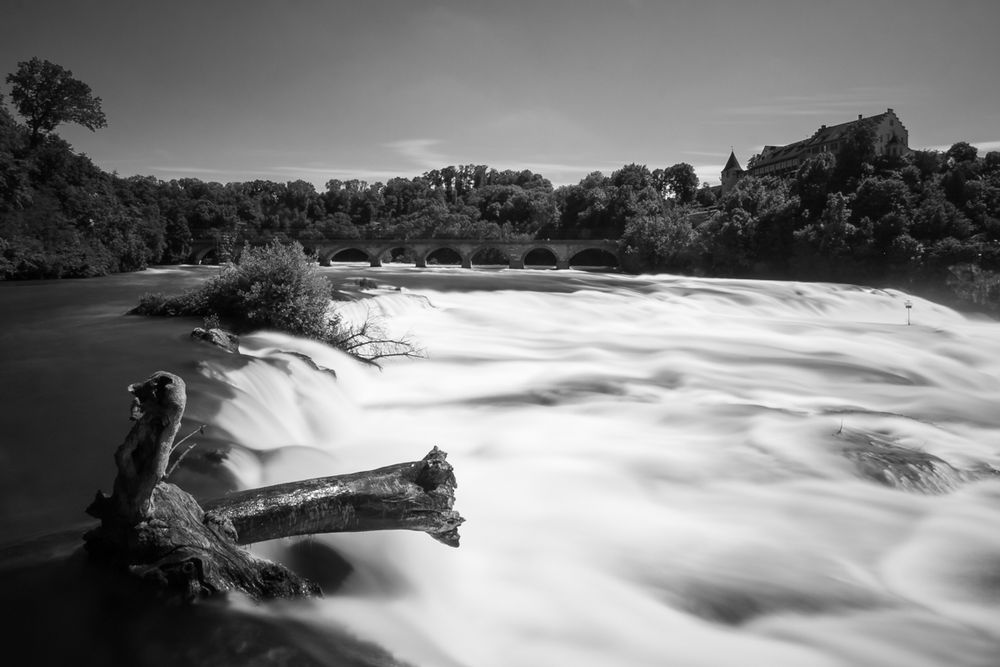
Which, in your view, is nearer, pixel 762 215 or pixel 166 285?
pixel 166 285

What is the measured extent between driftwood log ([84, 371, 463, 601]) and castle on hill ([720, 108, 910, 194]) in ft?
214

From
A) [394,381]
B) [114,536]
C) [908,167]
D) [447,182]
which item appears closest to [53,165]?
[394,381]

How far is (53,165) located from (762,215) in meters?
58.1

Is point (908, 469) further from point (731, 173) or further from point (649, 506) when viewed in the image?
point (731, 173)

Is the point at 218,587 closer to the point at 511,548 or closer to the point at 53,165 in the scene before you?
the point at 511,548

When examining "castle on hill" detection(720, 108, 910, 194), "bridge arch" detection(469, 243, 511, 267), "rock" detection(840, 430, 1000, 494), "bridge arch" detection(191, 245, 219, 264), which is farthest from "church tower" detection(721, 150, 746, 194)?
"rock" detection(840, 430, 1000, 494)

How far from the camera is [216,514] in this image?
5.12 m

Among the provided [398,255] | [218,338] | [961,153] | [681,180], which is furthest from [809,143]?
[218,338]

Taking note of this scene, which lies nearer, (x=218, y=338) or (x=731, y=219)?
(x=218, y=338)

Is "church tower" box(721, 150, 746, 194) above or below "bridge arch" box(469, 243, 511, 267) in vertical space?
above

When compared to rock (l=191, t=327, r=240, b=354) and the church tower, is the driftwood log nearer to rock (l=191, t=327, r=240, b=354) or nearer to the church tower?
rock (l=191, t=327, r=240, b=354)

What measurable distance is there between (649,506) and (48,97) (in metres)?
55.2

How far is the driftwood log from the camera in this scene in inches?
174

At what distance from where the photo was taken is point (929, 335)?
2338 cm
